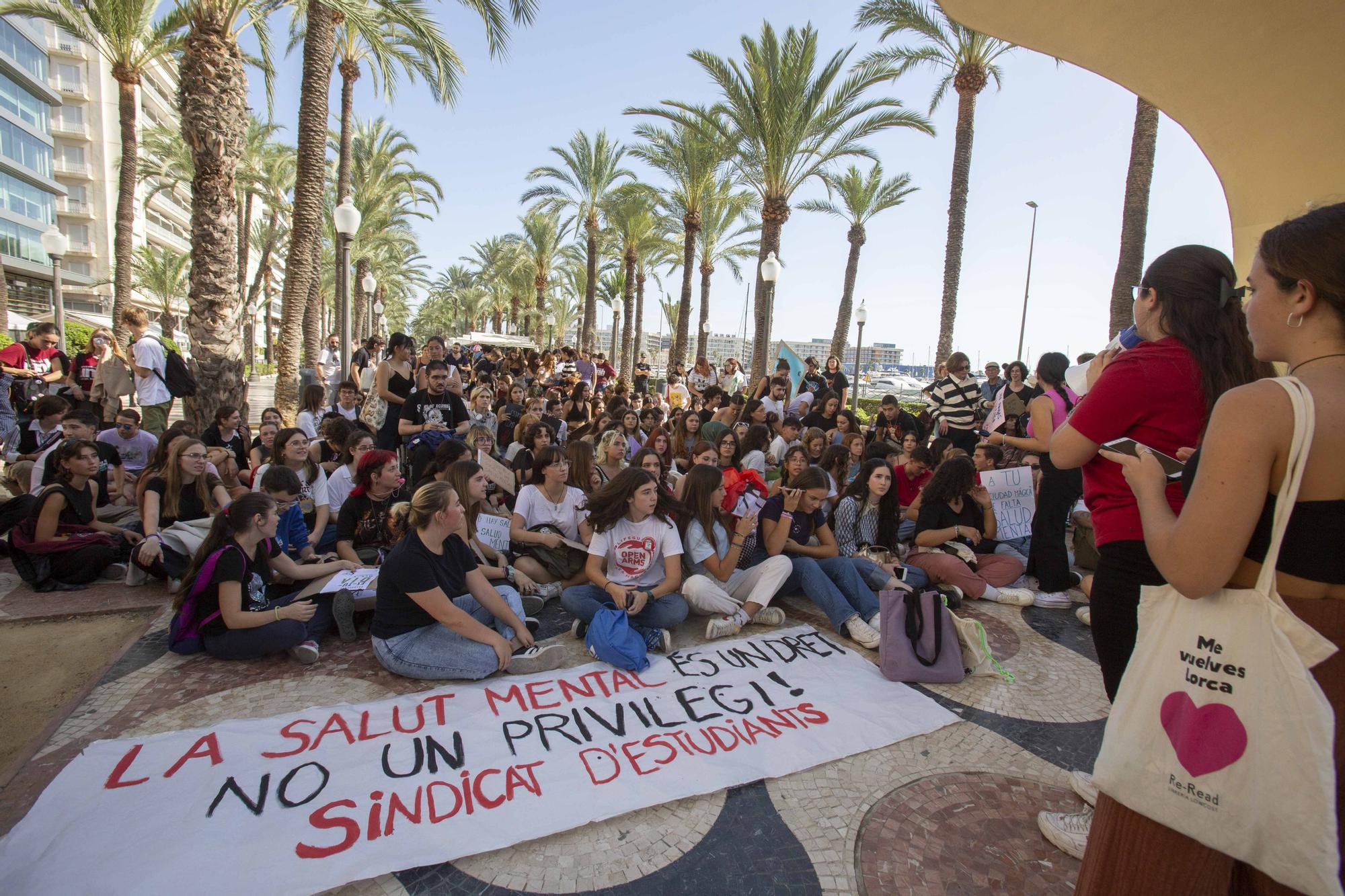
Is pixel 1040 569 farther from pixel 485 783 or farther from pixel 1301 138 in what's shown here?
pixel 485 783

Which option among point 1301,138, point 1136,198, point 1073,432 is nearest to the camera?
point 1073,432

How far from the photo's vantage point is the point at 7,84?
35.6 metres

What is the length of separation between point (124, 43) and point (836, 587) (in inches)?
800

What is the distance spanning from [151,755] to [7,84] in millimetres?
51801

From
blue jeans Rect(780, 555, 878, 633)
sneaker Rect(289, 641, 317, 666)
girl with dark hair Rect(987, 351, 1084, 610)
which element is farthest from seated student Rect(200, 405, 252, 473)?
girl with dark hair Rect(987, 351, 1084, 610)

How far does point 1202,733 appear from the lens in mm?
1292

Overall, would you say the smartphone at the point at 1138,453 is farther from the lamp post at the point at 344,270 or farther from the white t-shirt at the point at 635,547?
the lamp post at the point at 344,270

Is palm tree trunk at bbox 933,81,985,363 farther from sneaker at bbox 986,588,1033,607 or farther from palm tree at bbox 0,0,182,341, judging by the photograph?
palm tree at bbox 0,0,182,341

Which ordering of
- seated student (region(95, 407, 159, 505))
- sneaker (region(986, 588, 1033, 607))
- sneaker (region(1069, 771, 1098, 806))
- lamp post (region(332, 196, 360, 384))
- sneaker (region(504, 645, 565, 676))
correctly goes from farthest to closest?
lamp post (region(332, 196, 360, 384)) → seated student (region(95, 407, 159, 505)) → sneaker (region(986, 588, 1033, 607)) → sneaker (region(504, 645, 565, 676)) → sneaker (region(1069, 771, 1098, 806))

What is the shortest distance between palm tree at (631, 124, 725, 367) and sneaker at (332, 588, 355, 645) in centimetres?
1703

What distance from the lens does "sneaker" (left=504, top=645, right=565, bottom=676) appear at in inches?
145

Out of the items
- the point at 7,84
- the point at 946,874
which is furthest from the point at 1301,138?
the point at 7,84

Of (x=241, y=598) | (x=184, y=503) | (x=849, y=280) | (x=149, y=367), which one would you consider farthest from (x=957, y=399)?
(x=849, y=280)

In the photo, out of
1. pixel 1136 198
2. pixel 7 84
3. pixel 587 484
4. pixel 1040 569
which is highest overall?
pixel 7 84
